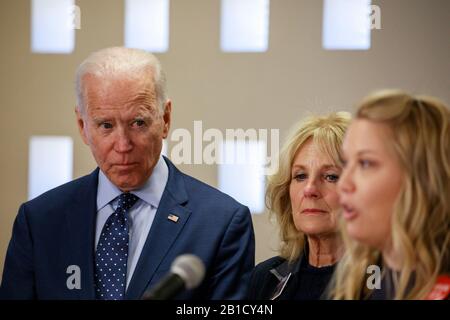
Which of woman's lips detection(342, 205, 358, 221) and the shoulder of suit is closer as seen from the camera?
woman's lips detection(342, 205, 358, 221)

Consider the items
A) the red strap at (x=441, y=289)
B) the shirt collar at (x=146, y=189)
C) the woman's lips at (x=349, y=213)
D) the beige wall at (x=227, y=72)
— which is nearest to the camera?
the red strap at (x=441, y=289)

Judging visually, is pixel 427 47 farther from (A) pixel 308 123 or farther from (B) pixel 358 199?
(B) pixel 358 199

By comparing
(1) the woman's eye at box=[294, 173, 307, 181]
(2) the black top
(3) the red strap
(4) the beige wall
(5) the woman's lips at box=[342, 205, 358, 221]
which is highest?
(4) the beige wall

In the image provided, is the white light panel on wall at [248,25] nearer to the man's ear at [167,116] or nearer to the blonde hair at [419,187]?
the man's ear at [167,116]

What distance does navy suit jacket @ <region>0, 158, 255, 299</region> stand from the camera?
2.36 meters

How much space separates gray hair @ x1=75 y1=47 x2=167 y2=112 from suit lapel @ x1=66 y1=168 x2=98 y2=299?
11.9 inches

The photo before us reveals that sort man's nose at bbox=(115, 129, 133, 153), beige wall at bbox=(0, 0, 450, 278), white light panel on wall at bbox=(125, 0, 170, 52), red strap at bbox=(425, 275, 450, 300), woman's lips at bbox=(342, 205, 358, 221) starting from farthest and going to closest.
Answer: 1. white light panel on wall at bbox=(125, 0, 170, 52)
2. beige wall at bbox=(0, 0, 450, 278)
3. man's nose at bbox=(115, 129, 133, 153)
4. woman's lips at bbox=(342, 205, 358, 221)
5. red strap at bbox=(425, 275, 450, 300)

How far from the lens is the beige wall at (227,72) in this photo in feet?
8.53

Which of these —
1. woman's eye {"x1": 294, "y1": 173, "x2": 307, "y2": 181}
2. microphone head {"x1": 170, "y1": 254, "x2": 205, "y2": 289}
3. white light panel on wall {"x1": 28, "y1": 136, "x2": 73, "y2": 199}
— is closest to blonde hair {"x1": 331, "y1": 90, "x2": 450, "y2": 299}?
microphone head {"x1": 170, "y1": 254, "x2": 205, "y2": 289}

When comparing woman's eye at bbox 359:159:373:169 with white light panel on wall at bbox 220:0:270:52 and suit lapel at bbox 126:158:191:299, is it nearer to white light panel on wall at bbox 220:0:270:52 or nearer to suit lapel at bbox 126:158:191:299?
suit lapel at bbox 126:158:191:299

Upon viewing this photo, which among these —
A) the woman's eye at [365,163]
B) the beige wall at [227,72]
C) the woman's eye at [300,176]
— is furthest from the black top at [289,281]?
the woman's eye at [365,163]

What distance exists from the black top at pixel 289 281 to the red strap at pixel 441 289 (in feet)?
2.07

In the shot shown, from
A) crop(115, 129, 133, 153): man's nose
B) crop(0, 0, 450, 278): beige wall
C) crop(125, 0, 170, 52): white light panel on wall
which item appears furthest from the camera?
crop(125, 0, 170, 52): white light panel on wall

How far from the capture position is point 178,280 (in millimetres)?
1624
